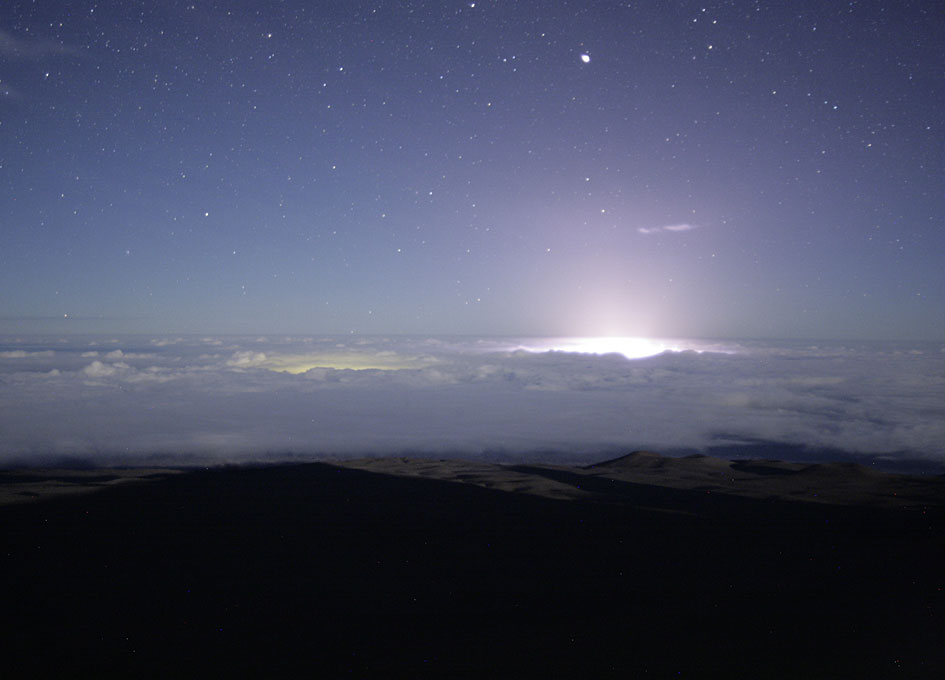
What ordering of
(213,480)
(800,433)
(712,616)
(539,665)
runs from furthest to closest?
1. (800,433)
2. (213,480)
3. (712,616)
4. (539,665)

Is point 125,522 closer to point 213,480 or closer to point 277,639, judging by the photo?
point 213,480

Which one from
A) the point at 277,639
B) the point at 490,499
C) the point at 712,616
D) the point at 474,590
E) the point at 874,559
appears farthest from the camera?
the point at 490,499

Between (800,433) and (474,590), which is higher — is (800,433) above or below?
below

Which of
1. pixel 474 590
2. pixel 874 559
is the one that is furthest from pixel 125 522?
pixel 874 559

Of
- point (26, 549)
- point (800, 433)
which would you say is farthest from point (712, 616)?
point (800, 433)

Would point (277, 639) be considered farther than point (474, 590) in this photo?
No

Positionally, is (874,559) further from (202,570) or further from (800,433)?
(800,433)
